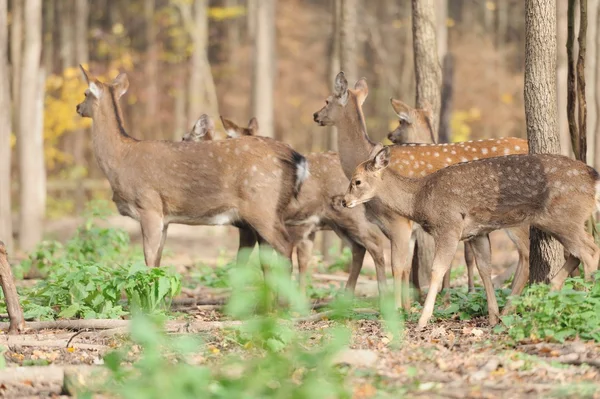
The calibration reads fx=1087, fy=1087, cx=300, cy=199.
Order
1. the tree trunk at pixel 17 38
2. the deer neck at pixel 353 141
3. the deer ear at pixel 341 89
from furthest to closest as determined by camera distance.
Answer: the tree trunk at pixel 17 38, the deer ear at pixel 341 89, the deer neck at pixel 353 141

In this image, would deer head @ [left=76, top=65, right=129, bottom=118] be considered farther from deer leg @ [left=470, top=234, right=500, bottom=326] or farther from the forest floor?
deer leg @ [left=470, top=234, right=500, bottom=326]

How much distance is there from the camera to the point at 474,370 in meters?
6.71

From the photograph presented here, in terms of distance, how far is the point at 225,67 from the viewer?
3734 cm

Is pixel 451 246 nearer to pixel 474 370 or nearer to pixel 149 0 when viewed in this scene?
pixel 474 370

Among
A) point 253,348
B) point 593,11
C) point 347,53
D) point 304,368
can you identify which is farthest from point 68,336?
point 593,11

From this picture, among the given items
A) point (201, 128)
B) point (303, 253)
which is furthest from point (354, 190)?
point (201, 128)

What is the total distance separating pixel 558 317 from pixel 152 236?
4756 millimetres

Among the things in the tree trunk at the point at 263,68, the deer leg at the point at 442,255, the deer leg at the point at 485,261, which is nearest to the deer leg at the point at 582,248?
the deer leg at the point at 485,261

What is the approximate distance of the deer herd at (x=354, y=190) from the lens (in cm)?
862

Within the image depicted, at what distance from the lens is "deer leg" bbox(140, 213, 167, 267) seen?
35.8 feet

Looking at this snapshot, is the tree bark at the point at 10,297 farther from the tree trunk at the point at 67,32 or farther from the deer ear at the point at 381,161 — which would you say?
the tree trunk at the point at 67,32

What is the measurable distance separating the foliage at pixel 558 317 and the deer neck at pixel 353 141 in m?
3.40

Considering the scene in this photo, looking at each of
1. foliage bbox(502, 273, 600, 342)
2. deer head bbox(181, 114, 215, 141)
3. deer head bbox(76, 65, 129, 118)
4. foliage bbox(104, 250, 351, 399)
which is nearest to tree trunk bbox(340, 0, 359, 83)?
deer head bbox(181, 114, 215, 141)

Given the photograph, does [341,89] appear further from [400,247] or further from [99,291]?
[99,291]
